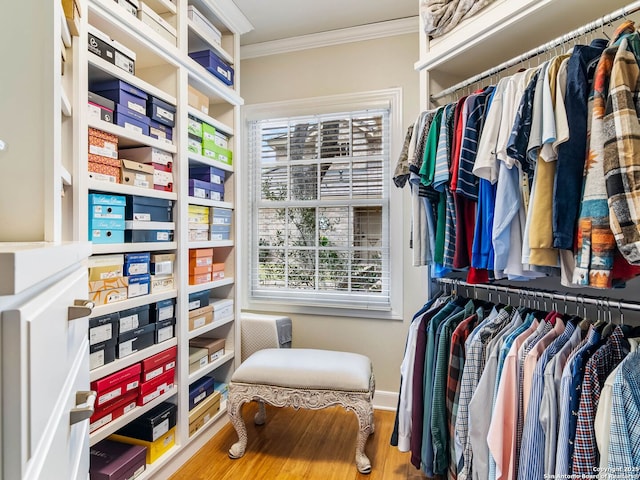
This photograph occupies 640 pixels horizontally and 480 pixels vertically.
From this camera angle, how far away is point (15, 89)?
0.78 meters

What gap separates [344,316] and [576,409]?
1.64 metres

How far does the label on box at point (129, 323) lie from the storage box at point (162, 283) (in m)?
0.16

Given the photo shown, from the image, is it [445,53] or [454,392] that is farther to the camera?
[445,53]

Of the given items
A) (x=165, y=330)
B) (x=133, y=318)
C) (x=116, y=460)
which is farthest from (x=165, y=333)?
(x=116, y=460)

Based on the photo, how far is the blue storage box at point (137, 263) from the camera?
160 cm

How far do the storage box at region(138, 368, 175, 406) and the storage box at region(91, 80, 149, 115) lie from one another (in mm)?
1239

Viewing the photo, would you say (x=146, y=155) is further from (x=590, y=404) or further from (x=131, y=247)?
(x=590, y=404)

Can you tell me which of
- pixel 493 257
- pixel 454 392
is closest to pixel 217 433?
pixel 454 392

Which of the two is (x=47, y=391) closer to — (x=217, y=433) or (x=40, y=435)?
(x=40, y=435)

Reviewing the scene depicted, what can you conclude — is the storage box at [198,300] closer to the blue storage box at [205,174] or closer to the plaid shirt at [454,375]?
the blue storage box at [205,174]

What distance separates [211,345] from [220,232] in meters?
0.69

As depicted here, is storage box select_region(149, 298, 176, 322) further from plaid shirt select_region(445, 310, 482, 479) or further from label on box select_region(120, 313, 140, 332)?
plaid shirt select_region(445, 310, 482, 479)

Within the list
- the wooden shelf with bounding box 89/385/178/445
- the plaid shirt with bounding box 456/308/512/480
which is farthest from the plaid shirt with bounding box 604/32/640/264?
the wooden shelf with bounding box 89/385/178/445

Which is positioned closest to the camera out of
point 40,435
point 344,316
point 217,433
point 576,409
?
point 40,435
